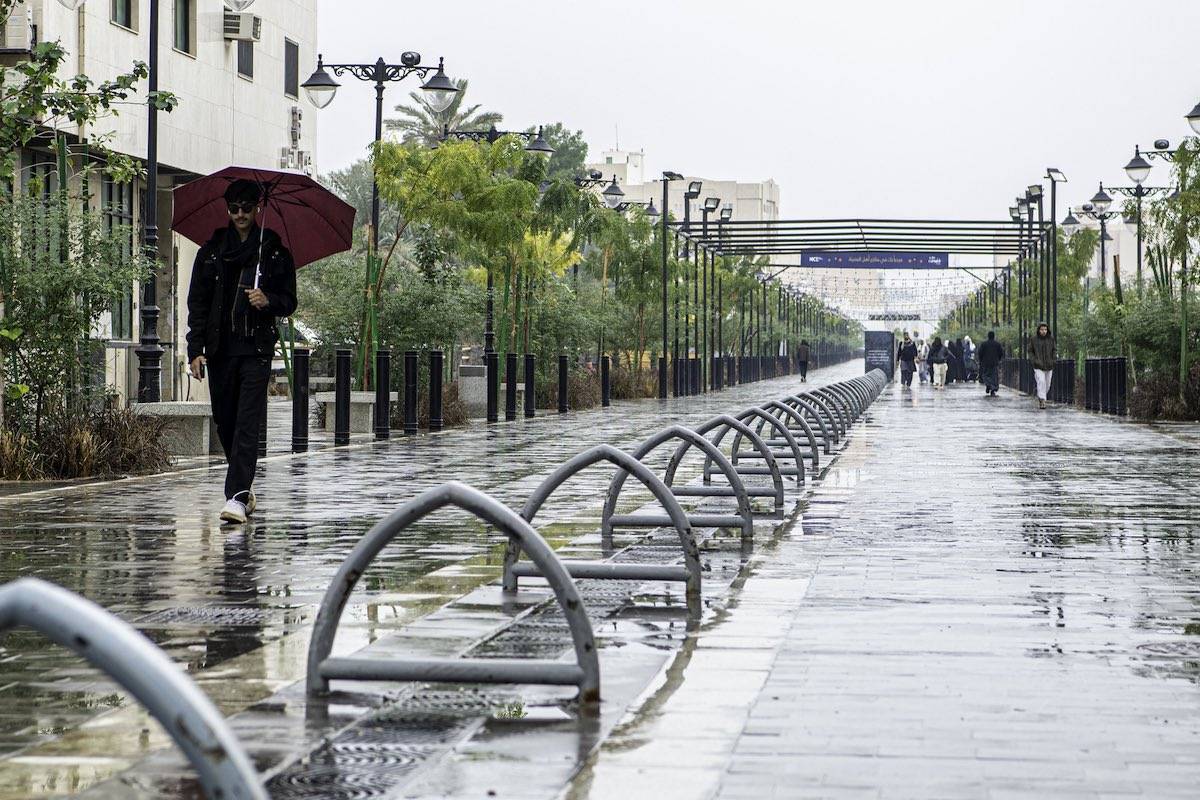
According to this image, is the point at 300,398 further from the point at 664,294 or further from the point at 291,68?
the point at 664,294

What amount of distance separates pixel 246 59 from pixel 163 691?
110 ft

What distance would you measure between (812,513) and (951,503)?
1.53 m

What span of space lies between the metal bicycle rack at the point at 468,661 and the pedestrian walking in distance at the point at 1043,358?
3409 centimetres

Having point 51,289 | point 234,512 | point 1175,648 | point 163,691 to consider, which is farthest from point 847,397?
point 163,691

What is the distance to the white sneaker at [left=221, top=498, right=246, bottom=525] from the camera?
11789mm

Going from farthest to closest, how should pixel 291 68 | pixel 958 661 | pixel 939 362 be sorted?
pixel 939 362, pixel 291 68, pixel 958 661

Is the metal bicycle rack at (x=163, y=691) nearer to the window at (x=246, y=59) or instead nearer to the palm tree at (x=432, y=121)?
the window at (x=246, y=59)

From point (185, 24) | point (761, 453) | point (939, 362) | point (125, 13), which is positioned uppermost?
point (185, 24)

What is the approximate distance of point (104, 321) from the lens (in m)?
28.9

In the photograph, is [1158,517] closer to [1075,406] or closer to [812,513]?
[812,513]

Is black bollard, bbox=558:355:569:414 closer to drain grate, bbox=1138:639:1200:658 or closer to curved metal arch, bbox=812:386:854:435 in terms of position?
curved metal arch, bbox=812:386:854:435

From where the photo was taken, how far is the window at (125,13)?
95.7ft

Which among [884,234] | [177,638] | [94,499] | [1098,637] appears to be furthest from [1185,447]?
[884,234]

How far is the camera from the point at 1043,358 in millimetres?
39656
